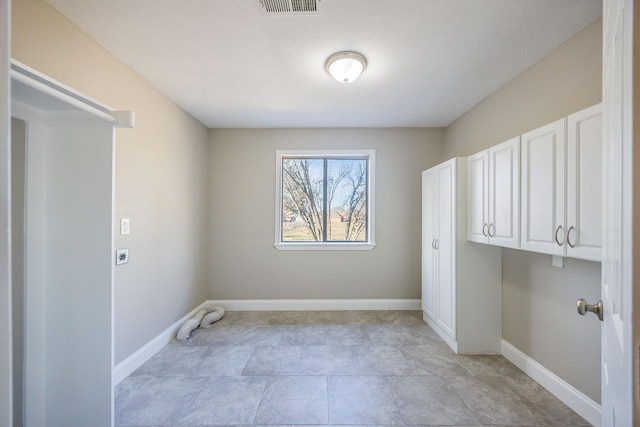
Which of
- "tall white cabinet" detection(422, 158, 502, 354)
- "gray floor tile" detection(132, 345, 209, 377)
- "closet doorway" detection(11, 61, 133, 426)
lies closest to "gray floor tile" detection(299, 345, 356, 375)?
"gray floor tile" detection(132, 345, 209, 377)

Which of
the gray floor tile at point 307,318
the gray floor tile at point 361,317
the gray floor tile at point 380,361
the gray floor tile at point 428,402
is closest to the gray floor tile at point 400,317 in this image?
the gray floor tile at point 361,317

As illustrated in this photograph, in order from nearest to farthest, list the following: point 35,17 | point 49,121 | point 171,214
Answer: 1. point 49,121
2. point 35,17
3. point 171,214

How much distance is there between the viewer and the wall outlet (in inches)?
83.7

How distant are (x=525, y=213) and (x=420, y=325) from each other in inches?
74.3

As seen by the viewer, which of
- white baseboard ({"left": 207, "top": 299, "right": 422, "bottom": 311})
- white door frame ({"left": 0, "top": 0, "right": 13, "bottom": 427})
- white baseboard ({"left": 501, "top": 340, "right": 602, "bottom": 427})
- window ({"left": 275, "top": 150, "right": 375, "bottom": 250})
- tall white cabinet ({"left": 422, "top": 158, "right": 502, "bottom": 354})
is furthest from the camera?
window ({"left": 275, "top": 150, "right": 375, "bottom": 250})

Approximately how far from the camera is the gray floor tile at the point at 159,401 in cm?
176

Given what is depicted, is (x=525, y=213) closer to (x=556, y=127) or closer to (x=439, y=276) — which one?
(x=556, y=127)

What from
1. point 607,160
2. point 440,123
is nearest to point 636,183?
point 607,160

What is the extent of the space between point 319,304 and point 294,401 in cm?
181

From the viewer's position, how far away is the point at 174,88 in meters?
2.60

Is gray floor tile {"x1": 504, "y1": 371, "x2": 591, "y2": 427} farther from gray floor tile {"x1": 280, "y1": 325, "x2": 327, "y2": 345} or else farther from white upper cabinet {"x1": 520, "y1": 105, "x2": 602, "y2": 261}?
gray floor tile {"x1": 280, "y1": 325, "x2": 327, "y2": 345}

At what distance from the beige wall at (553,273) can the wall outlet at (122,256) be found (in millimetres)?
3346

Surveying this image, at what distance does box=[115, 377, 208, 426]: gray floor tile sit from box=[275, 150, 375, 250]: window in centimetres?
207

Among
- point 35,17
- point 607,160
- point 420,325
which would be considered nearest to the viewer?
point 607,160
